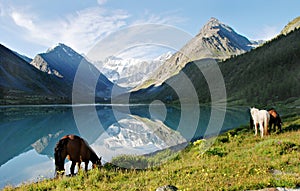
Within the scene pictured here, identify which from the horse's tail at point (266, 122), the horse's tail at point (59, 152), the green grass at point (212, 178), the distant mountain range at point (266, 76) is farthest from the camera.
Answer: the distant mountain range at point (266, 76)

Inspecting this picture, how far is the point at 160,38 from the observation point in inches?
843

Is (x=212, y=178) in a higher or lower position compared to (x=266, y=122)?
lower

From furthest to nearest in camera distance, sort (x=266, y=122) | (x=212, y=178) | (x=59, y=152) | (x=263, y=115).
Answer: (x=263, y=115)
(x=266, y=122)
(x=59, y=152)
(x=212, y=178)

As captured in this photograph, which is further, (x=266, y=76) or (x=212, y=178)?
(x=266, y=76)

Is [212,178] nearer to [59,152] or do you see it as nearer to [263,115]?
[59,152]

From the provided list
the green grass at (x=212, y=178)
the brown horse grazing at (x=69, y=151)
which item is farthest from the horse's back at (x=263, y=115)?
the brown horse grazing at (x=69, y=151)

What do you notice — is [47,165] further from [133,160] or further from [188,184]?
[188,184]

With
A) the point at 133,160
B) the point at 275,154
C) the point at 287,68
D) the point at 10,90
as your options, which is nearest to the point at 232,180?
the point at 275,154

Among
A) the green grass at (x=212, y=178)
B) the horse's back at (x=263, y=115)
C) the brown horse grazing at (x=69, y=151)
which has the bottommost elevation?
the green grass at (x=212, y=178)

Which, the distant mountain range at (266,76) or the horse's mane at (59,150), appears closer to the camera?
the horse's mane at (59,150)

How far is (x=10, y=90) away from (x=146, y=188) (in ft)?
711

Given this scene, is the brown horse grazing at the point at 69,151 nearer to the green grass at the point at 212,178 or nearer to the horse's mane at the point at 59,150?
the horse's mane at the point at 59,150

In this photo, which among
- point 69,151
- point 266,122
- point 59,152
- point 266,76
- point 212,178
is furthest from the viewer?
point 266,76

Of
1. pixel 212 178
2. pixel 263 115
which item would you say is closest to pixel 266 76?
pixel 263 115
